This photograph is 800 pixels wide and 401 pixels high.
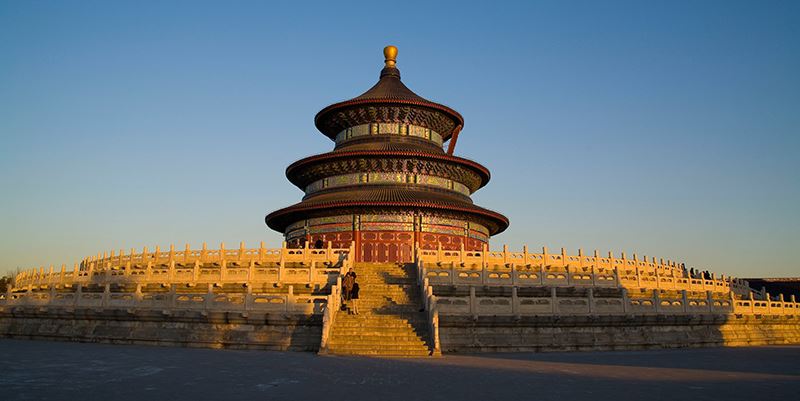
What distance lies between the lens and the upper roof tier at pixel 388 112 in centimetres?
4394

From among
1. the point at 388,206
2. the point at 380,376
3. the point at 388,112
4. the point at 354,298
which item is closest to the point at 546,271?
the point at 354,298

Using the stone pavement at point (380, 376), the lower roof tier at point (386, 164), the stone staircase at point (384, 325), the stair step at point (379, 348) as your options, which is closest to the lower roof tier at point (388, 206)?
the lower roof tier at point (386, 164)

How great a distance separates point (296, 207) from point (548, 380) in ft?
98.5

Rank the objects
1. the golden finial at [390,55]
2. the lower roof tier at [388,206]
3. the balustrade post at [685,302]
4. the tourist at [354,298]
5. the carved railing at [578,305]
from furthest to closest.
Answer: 1. the golden finial at [390,55]
2. the lower roof tier at [388,206]
3. the balustrade post at [685,302]
4. the tourist at [354,298]
5. the carved railing at [578,305]

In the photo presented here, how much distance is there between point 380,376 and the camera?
11820 millimetres

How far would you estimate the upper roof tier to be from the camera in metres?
43.9

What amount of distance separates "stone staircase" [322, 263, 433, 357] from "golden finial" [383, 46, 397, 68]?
103 feet

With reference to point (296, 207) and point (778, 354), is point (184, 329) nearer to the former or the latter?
point (778, 354)

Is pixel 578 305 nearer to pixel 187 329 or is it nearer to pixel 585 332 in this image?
pixel 585 332

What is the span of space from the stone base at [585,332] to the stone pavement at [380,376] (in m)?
1.73

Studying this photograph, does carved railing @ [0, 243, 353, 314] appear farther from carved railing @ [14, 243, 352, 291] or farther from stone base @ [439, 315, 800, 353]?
stone base @ [439, 315, 800, 353]

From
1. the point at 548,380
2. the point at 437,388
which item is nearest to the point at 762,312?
the point at 548,380

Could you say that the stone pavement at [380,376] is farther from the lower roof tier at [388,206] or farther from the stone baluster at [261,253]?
the lower roof tier at [388,206]

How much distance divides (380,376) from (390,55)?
4292 cm
